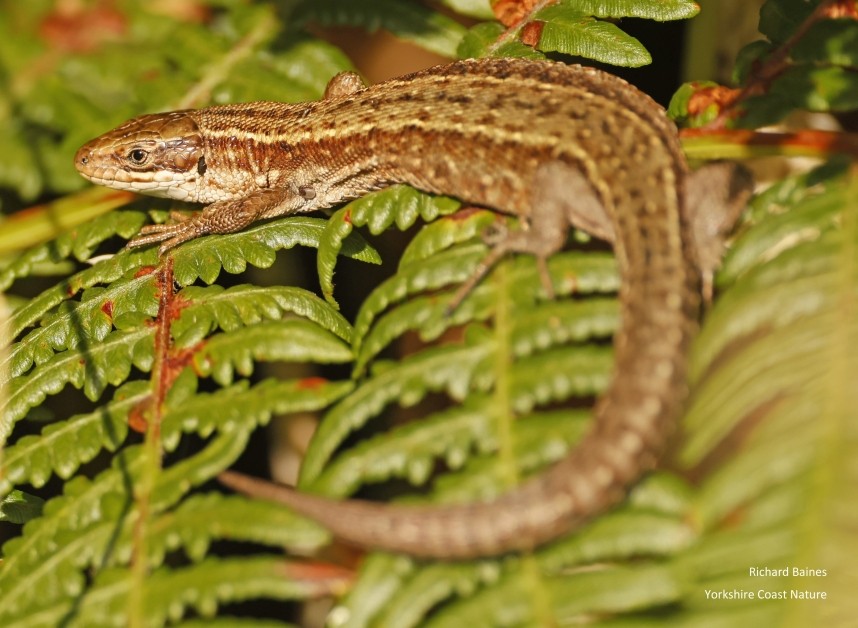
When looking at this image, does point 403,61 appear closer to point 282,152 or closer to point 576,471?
point 282,152

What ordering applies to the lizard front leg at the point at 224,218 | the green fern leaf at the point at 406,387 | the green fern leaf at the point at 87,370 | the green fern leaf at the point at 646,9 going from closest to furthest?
the green fern leaf at the point at 406,387 → the green fern leaf at the point at 87,370 → the green fern leaf at the point at 646,9 → the lizard front leg at the point at 224,218

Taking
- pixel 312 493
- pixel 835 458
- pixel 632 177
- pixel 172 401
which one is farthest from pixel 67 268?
pixel 835 458

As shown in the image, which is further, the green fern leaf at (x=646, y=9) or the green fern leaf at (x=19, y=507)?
the green fern leaf at (x=646, y=9)

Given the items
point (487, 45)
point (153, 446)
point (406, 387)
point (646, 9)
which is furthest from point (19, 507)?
point (646, 9)

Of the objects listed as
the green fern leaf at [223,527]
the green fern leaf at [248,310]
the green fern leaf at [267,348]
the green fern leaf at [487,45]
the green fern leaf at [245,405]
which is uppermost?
the green fern leaf at [487,45]

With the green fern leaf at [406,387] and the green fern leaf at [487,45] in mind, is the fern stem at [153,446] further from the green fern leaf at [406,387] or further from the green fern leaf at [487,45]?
the green fern leaf at [487,45]

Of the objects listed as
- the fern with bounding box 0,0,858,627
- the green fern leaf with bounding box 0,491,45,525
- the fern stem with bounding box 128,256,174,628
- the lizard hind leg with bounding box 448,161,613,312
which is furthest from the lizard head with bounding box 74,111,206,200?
the lizard hind leg with bounding box 448,161,613,312

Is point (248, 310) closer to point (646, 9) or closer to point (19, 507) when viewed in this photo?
point (19, 507)

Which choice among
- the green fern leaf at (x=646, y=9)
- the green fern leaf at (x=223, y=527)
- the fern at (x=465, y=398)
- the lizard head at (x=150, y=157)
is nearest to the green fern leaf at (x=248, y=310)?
the fern at (x=465, y=398)

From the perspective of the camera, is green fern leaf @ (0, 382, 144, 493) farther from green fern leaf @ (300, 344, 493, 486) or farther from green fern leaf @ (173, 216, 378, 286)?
green fern leaf @ (300, 344, 493, 486)
